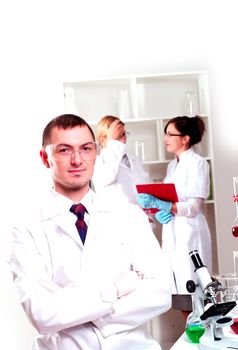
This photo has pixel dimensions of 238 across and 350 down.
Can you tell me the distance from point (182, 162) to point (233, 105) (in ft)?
2.55

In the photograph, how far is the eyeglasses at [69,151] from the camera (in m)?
2.40

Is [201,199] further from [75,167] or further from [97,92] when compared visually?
[75,167]

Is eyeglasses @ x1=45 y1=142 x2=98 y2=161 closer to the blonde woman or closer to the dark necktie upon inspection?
the dark necktie

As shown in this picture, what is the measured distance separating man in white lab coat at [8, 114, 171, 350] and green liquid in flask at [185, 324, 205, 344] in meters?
0.24

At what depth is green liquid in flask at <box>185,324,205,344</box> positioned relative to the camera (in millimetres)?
2076

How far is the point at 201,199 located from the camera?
445cm

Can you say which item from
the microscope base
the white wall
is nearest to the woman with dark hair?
the white wall

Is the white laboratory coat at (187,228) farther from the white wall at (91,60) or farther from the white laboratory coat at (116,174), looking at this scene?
the white wall at (91,60)

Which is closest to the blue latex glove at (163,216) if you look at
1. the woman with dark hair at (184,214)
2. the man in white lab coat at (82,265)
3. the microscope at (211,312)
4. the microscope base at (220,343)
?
the woman with dark hair at (184,214)

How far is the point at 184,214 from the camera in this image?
4383mm

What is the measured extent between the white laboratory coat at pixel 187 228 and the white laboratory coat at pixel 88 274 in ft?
6.35

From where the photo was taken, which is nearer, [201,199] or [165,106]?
[201,199]

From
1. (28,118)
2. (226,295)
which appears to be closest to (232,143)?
(28,118)

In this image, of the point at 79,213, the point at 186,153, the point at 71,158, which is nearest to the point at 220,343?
the point at 79,213
